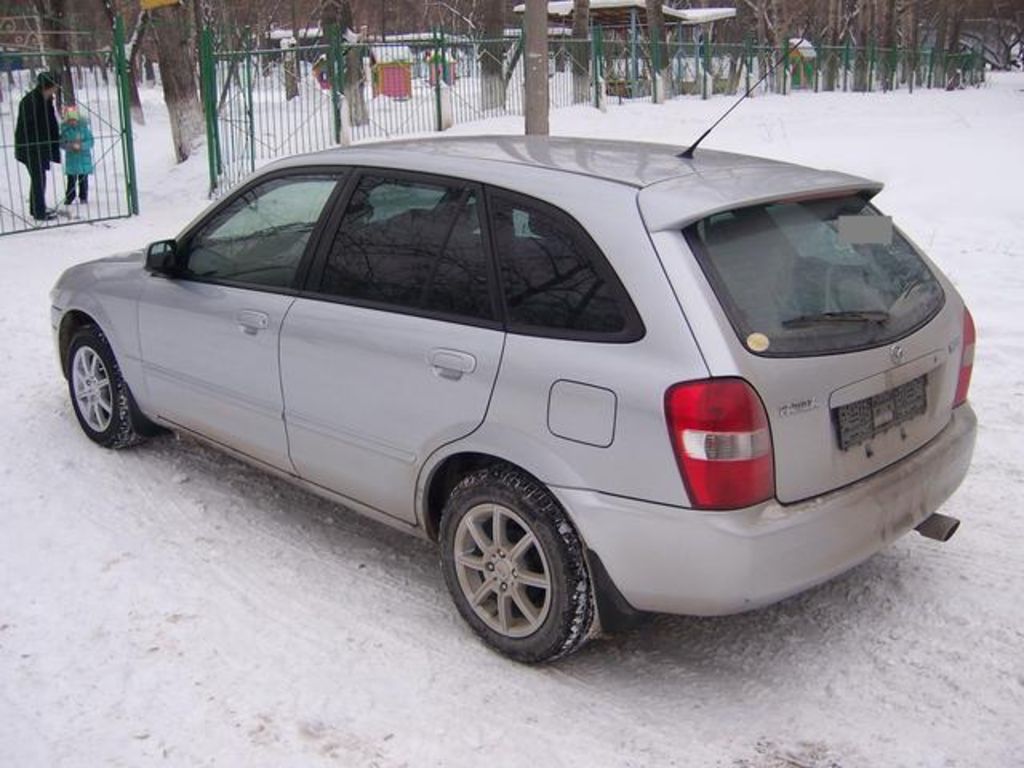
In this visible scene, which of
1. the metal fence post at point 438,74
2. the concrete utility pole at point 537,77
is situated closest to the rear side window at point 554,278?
the concrete utility pole at point 537,77

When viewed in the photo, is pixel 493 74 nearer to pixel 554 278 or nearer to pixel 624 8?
pixel 624 8

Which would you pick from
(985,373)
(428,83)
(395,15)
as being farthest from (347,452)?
(395,15)

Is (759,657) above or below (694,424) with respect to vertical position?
below

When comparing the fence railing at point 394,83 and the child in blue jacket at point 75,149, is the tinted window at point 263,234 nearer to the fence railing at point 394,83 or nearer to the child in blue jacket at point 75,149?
the child in blue jacket at point 75,149

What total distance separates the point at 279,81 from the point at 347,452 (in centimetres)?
1316

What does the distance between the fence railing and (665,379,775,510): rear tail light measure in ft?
41.3

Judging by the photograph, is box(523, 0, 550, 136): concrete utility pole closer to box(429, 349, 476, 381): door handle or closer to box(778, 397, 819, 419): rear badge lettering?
box(429, 349, 476, 381): door handle

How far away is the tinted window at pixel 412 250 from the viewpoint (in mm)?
3559

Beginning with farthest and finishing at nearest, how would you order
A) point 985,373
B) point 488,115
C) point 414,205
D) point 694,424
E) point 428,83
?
point 488,115
point 428,83
point 985,373
point 414,205
point 694,424

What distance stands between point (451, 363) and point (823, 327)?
1.16m

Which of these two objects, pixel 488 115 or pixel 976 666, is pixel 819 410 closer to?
pixel 976 666

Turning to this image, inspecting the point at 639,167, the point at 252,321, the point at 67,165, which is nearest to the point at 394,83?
the point at 67,165

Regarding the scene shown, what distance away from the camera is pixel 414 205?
3.82 metres

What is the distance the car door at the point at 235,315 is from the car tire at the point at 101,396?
328 millimetres
